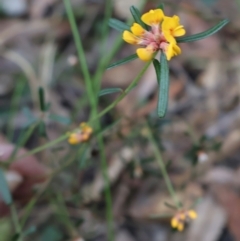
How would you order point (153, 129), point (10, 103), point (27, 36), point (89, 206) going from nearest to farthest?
point (153, 129), point (89, 206), point (10, 103), point (27, 36)

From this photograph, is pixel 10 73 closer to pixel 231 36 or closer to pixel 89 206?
pixel 89 206

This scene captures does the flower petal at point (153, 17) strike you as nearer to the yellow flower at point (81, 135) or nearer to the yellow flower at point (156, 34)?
the yellow flower at point (156, 34)

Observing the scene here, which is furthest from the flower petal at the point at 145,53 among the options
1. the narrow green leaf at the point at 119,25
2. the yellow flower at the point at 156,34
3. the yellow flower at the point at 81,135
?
the yellow flower at the point at 81,135

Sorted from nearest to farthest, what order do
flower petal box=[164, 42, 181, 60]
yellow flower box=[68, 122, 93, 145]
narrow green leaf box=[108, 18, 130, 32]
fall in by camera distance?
1. flower petal box=[164, 42, 181, 60]
2. narrow green leaf box=[108, 18, 130, 32]
3. yellow flower box=[68, 122, 93, 145]

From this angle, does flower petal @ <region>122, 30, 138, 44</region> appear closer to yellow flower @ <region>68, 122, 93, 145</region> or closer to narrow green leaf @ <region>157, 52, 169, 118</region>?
narrow green leaf @ <region>157, 52, 169, 118</region>

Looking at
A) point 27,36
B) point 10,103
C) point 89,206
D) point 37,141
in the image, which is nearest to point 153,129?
point 89,206

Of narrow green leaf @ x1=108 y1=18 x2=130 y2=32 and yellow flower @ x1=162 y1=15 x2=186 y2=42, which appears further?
narrow green leaf @ x1=108 y1=18 x2=130 y2=32

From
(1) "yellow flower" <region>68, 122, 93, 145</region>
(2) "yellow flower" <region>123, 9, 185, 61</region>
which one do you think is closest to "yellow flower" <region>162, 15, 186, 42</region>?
(2) "yellow flower" <region>123, 9, 185, 61</region>

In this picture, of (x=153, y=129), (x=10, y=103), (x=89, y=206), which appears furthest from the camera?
(x=10, y=103)
